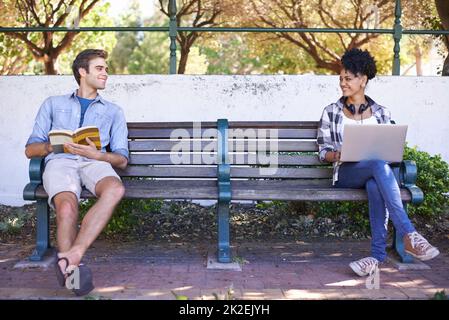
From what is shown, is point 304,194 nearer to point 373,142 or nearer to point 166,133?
point 373,142

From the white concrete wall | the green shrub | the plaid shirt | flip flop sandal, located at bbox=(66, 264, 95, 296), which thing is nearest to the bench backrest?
the plaid shirt

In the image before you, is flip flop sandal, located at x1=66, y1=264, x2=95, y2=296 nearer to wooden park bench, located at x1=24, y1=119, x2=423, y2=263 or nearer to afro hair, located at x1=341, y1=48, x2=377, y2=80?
wooden park bench, located at x1=24, y1=119, x2=423, y2=263

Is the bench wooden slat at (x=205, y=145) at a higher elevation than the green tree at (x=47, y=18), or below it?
below

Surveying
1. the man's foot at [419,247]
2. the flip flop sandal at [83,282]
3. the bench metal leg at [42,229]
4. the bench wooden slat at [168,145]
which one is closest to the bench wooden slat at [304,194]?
the man's foot at [419,247]

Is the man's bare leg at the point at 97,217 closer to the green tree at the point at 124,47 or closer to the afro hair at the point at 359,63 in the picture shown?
the afro hair at the point at 359,63

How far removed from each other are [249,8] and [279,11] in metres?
1.32

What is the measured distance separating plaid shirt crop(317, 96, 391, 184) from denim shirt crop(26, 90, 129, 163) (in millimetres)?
1557

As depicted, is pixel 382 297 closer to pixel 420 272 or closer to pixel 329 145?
pixel 420 272

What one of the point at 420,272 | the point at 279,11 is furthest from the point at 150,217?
the point at 279,11

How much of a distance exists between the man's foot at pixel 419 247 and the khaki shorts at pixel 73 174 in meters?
2.10

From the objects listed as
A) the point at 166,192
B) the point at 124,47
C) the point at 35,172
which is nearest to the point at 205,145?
the point at 166,192

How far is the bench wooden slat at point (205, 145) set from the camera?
5.16m

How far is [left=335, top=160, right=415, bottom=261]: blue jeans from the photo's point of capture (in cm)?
439

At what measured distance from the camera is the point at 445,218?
20.4ft
